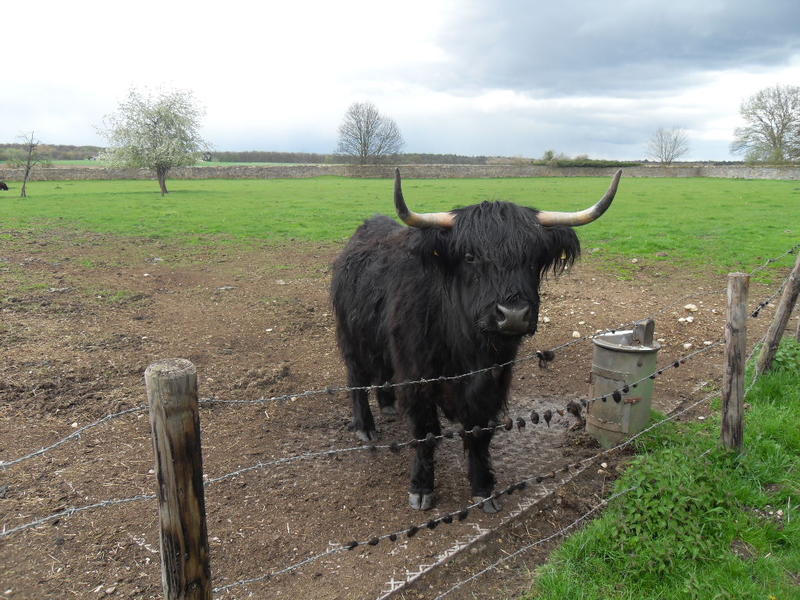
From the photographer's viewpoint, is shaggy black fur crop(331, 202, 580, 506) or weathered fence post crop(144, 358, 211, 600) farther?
shaggy black fur crop(331, 202, 580, 506)

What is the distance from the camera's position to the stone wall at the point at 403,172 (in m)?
47.8

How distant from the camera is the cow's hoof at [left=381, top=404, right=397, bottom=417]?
17.7ft

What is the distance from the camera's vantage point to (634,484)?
370 centimetres

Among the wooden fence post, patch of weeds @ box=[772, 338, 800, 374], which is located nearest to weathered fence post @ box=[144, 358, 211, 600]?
the wooden fence post

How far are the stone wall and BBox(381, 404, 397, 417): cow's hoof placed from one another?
43972 millimetres

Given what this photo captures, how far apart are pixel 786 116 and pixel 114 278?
6895 cm

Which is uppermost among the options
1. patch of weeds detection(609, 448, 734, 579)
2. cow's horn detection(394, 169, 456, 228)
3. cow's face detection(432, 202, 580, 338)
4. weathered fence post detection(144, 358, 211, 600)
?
cow's horn detection(394, 169, 456, 228)

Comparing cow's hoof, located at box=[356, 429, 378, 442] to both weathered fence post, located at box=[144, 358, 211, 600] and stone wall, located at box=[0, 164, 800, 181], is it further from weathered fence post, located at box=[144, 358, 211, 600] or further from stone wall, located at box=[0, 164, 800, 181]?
stone wall, located at box=[0, 164, 800, 181]

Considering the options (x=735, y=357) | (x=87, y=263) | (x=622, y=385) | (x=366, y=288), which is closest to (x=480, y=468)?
(x=622, y=385)

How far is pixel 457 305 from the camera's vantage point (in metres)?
3.60

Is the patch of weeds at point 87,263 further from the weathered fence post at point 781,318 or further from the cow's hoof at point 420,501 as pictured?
the weathered fence post at point 781,318

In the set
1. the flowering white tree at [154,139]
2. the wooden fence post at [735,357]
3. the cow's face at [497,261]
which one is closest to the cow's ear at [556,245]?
the cow's face at [497,261]

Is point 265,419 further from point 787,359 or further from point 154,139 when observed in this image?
point 154,139

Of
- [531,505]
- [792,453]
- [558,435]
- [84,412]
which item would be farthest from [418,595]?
[84,412]
